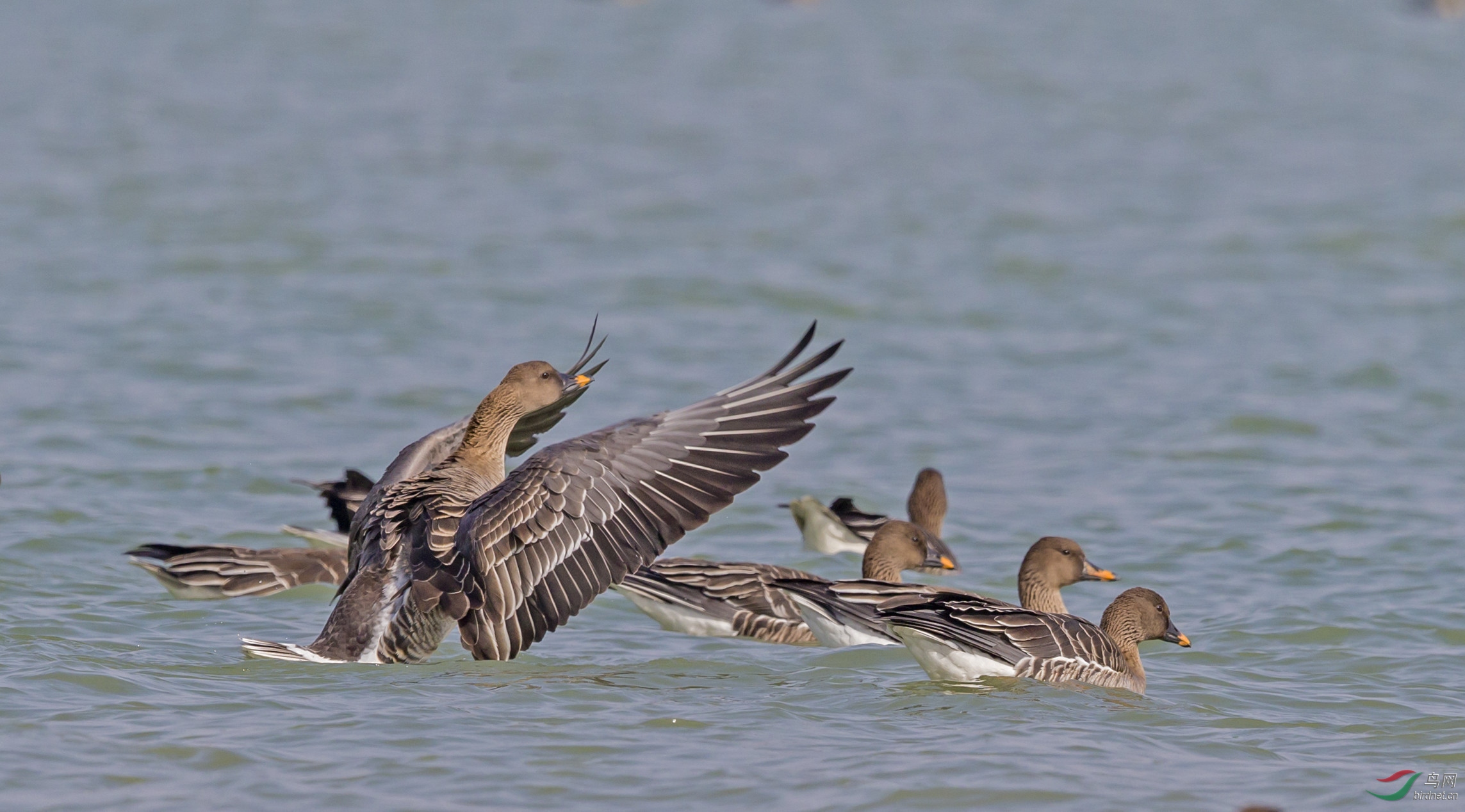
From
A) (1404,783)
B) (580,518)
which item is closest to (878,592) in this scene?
(580,518)

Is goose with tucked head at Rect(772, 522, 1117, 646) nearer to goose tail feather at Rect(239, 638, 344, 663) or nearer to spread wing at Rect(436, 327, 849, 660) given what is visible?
spread wing at Rect(436, 327, 849, 660)

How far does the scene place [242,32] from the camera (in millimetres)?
35438

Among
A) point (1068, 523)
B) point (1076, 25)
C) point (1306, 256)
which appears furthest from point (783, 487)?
point (1076, 25)

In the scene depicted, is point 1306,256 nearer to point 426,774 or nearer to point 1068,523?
point 1068,523

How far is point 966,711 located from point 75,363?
35.5 ft

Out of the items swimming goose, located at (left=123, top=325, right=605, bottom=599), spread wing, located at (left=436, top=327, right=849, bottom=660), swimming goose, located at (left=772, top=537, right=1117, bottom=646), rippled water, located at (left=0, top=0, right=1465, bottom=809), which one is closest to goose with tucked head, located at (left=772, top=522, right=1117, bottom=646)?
swimming goose, located at (left=772, top=537, right=1117, bottom=646)

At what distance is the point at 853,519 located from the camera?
1223 centimetres

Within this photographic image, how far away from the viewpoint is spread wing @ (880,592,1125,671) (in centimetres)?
865

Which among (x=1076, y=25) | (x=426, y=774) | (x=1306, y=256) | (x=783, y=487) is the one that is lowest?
(x=426, y=774)

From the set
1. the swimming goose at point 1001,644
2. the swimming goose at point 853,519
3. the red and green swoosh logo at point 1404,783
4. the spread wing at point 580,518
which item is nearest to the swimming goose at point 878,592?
the swimming goose at point 1001,644

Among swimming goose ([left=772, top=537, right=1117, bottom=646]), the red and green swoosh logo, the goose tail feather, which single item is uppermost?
swimming goose ([left=772, top=537, right=1117, bottom=646])

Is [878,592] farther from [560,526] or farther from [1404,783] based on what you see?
[1404,783]

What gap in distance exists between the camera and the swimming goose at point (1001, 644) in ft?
28.5

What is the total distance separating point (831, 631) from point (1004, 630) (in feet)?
3.09
